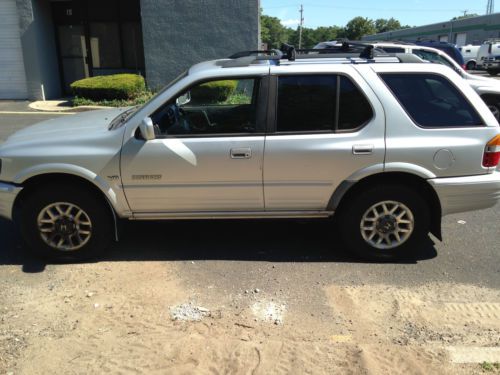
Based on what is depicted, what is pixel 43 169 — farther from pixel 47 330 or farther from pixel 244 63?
pixel 244 63

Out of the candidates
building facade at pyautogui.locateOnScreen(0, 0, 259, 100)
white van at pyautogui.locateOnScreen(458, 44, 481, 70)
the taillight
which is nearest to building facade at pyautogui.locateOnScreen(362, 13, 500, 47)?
white van at pyautogui.locateOnScreen(458, 44, 481, 70)

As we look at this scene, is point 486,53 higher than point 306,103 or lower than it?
higher

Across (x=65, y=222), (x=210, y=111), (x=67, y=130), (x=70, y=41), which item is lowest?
(x=65, y=222)

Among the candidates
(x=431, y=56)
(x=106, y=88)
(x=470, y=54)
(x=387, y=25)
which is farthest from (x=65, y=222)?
(x=387, y=25)

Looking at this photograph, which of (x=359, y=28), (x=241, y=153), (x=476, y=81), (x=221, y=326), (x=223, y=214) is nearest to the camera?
(x=221, y=326)

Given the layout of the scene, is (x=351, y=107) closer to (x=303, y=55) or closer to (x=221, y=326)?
(x=303, y=55)

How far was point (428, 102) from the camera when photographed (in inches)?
164

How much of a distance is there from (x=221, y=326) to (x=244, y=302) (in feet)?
1.25

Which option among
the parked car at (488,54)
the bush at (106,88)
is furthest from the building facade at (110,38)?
the parked car at (488,54)

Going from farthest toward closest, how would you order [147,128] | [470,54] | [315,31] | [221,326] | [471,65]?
[315,31], [471,65], [470,54], [147,128], [221,326]

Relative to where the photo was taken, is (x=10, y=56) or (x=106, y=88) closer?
(x=106, y=88)

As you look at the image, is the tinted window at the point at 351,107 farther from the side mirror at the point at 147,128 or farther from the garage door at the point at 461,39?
the garage door at the point at 461,39

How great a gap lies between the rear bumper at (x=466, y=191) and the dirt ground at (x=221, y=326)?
0.74 metres

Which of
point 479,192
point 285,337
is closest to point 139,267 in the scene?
point 285,337
